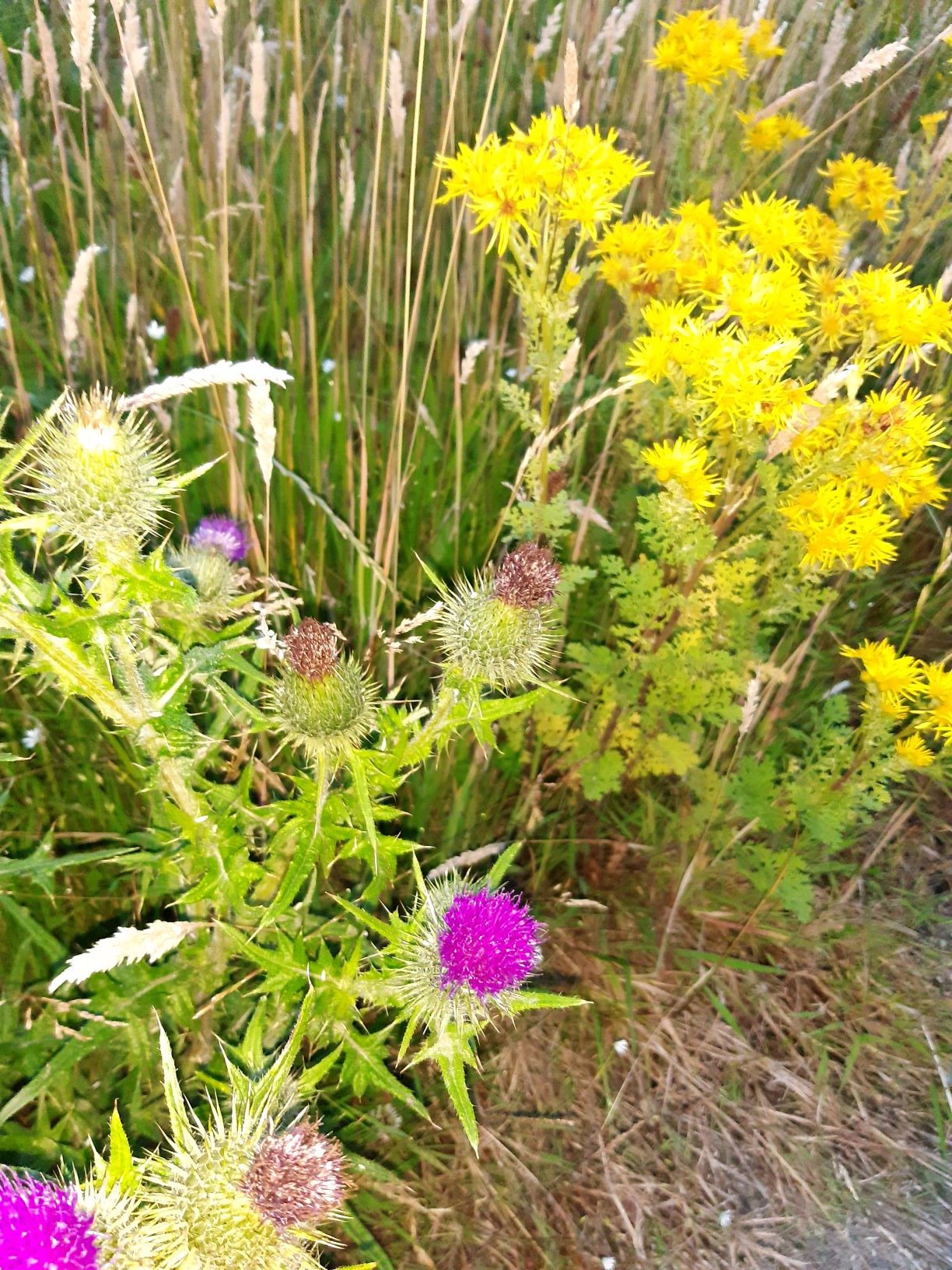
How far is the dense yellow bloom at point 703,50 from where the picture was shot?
225 cm

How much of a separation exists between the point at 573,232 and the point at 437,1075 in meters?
2.15

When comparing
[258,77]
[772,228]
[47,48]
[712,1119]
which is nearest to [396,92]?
[258,77]

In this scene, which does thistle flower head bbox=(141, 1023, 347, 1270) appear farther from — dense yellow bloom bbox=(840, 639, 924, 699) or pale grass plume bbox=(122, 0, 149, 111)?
pale grass plume bbox=(122, 0, 149, 111)

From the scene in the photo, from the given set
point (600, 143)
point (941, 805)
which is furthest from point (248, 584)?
point (941, 805)

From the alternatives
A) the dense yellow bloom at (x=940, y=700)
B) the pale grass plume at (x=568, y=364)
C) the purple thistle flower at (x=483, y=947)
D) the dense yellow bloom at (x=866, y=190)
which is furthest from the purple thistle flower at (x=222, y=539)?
the dense yellow bloom at (x=866, y=190)

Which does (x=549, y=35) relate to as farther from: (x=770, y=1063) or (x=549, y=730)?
(x=770, y=1063)

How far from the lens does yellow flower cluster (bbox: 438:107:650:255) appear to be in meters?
1.75

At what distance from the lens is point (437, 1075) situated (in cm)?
211

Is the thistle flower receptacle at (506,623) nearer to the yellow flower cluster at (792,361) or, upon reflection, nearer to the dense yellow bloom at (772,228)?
the yellow flower cluster at (792,361)

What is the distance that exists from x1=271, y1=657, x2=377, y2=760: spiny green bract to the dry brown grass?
1.02m

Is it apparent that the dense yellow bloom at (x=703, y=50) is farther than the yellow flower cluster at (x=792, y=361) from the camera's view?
Yes

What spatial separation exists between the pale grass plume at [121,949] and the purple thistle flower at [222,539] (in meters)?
0.84

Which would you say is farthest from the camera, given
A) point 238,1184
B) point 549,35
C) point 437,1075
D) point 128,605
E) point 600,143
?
point 549,35

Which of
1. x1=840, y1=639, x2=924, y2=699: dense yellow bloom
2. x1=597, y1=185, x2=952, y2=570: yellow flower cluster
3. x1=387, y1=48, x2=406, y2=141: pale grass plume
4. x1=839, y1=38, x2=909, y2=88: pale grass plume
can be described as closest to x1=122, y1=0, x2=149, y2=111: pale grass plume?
x1=387, y1=48, x2=406, y2=141: pale grass plume
